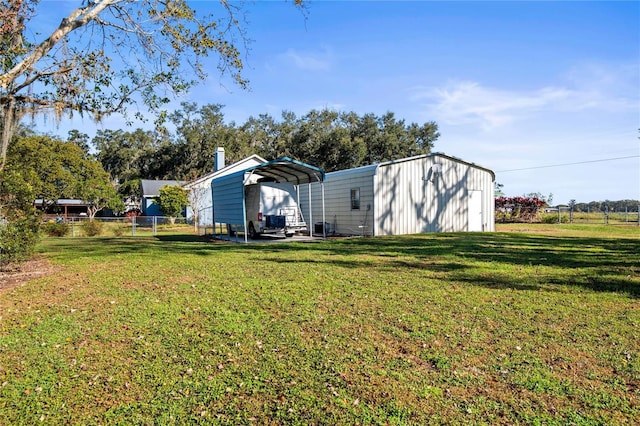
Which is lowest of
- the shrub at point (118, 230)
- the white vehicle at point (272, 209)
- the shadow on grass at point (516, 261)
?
the shadow on grass at point (516, 261)

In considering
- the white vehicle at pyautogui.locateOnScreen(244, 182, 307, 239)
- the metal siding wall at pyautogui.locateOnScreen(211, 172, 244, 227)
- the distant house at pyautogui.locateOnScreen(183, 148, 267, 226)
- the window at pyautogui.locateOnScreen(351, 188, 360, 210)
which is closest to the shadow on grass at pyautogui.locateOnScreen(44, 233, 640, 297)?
the white vehicle at pyautogui.locateOnScreen(244, 182, 307, 239)

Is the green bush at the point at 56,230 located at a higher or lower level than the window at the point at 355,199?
lower

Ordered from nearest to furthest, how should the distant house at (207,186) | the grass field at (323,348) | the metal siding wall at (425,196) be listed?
the grass field at (323,348), the metal siding wall at (425,196), the distant house at (207,186)

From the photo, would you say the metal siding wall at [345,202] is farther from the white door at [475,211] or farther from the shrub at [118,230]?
the shrub at [118,230]

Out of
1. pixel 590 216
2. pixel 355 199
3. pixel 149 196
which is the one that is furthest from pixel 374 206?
pixel 149 196

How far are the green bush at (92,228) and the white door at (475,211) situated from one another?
18.5 m

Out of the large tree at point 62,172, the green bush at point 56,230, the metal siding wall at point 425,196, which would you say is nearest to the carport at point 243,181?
the metal siding wall at point 425,196

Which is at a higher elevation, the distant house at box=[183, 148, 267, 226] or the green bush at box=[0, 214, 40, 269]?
the distant house at box=[183, 148, 267, 226]

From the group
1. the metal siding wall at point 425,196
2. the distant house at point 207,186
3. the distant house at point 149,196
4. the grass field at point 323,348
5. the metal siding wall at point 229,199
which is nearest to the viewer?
the grass field at point 323,348

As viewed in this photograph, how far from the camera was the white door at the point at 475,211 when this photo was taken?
66.8 feet

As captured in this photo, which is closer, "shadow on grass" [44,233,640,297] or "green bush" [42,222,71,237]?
"shadow on grass" [44,233,640,297]

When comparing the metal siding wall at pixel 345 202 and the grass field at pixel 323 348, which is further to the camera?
the metal siding wall at pixel 345 202

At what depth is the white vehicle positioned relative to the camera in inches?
621

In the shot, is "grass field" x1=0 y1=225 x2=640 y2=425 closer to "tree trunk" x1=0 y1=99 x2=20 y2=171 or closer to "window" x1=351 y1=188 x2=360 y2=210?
"tree trunk" x1=0 y1=99 x2=20 y2=171
